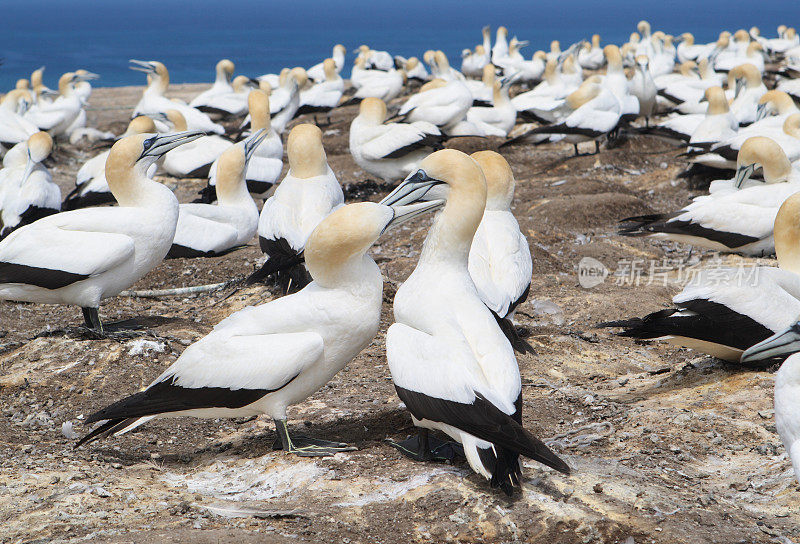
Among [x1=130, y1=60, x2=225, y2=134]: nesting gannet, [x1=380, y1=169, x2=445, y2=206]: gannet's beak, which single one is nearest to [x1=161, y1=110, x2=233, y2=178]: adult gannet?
[x1=130, y1=60, x2=225, y2=134]: nesting gannet

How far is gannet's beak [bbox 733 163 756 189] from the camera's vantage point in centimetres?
806

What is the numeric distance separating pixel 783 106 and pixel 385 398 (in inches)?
360

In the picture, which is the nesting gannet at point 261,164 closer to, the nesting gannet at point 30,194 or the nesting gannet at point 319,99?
the nesting gannet at point 30,194

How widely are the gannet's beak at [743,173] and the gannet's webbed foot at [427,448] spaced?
17.8ft

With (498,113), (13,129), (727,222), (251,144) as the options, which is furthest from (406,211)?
(13,129)

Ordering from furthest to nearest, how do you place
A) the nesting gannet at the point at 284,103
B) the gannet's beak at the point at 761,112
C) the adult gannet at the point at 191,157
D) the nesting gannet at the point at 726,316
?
the nesting gannet at the point at 284,103
the gannet's beak at the point at 761,112
the adult gannet at the point at 191,157
the nesting gannet at the point at 726,316

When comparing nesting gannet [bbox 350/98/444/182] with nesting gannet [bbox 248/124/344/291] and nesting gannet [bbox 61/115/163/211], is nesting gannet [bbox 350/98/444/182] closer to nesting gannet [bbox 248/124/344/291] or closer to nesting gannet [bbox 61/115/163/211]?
nesting gannet [bbox 61/115/163/211]

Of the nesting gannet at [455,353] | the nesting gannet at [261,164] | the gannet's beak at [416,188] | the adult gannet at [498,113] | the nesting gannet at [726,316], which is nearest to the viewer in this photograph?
the nesting gannet at [455,353]

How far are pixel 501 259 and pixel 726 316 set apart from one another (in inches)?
53.0

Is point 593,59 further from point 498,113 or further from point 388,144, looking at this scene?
point 388,144

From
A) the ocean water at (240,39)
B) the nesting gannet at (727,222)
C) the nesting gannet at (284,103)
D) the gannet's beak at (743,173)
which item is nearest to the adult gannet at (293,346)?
the nesting gannet at (727,222)

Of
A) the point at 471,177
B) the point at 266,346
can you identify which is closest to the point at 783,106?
the point at 471,177

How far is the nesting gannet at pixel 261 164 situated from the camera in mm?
9344

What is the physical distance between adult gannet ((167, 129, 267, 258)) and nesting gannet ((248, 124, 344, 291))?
0.37 m
